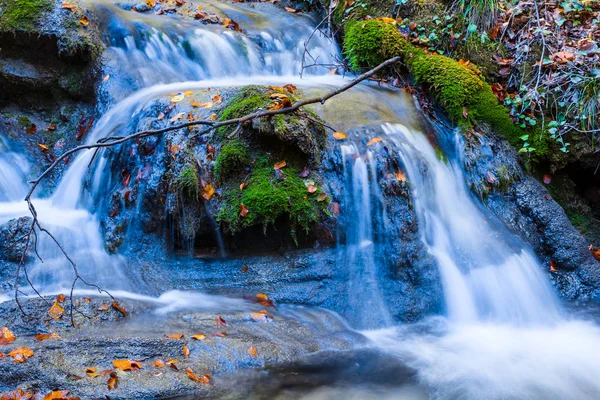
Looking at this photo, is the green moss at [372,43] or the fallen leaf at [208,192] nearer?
the fallen leaf at [208,192]

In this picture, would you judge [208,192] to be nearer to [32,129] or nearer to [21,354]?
[21,354]

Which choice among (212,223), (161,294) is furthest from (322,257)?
(161,294)

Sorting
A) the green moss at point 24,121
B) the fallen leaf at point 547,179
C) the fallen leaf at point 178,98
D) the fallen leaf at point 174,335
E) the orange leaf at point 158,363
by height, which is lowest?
the orange leaf at point 158,363

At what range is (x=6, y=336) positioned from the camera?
3.29m

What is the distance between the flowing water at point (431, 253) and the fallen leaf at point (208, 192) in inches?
35.7

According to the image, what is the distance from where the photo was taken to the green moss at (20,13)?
632 cm

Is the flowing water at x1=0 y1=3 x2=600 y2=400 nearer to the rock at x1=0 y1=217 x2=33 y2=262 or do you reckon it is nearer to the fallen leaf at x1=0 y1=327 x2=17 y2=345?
the rock at x1=0 y1=217 x2=33 y2=262

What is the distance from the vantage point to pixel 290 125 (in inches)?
174

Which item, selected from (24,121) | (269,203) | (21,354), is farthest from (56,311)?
(24,121)

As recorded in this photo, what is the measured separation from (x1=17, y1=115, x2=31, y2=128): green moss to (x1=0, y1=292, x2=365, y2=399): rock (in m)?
3.69

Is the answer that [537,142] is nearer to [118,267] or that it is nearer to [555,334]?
[555,334]

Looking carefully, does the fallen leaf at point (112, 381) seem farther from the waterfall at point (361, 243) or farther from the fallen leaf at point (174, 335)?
the waterfall at point (361, 243)

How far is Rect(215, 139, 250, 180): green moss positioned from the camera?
4488 mm

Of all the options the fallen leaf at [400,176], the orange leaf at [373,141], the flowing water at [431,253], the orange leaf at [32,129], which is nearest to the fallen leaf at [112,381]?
the flowing water at [431,253]
